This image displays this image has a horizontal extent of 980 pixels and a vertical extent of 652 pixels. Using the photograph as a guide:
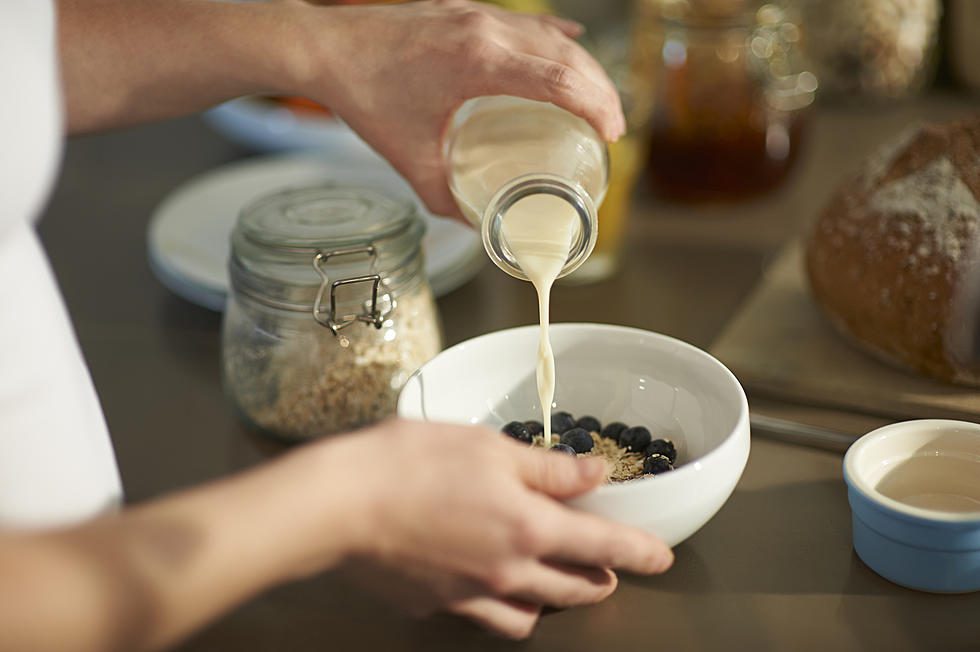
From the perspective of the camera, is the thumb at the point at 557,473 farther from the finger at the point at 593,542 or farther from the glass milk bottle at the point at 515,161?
the glass milk bottle at the point at 515,161

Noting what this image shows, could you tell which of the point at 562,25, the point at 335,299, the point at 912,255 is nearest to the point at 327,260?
the point at 335,299

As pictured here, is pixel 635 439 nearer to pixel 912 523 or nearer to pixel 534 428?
pixel 534 428

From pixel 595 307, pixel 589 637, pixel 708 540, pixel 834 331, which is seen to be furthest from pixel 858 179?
pixel 589 637

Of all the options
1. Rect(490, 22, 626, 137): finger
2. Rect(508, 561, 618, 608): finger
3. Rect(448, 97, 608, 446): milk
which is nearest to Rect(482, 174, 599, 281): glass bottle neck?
Rect(448, 97, 608, 446): milk

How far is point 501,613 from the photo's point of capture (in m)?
0.64

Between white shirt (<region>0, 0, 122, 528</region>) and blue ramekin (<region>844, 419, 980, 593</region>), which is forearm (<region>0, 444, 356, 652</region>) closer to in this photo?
white shirt (<region>0, 0, 122, 528</region>)

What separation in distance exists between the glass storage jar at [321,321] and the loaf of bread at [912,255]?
1.26ft

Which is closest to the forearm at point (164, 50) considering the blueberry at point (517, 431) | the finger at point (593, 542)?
the blueberry at point (517, 431)

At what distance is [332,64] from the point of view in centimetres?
87

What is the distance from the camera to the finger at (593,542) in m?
0.59

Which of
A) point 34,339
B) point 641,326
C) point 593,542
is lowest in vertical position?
point 641,326

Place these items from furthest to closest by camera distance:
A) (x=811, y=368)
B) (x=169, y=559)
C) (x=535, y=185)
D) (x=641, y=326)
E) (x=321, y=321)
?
(x=641, y=326), (x=811, y=368), (x=321, y=321), (x=535, y=185), (x=169, y=559)

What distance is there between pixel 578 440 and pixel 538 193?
0.60 feet

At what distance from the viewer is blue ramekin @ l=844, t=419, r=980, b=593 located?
26.4 inches
